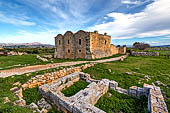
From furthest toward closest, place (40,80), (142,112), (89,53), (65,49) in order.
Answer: (65,49), (89,53), (40,80), (142,112)

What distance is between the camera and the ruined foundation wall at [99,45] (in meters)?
19.5

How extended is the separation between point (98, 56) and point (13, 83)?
56.6 feet

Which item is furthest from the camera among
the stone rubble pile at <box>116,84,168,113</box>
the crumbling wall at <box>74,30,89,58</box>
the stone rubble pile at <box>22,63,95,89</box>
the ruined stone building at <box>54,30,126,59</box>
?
the crumbling wall at <box>74,30,89,58</box>

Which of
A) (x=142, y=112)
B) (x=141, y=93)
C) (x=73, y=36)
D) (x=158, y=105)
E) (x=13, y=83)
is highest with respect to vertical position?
Result: (x=73, y=36)

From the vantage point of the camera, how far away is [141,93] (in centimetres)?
586

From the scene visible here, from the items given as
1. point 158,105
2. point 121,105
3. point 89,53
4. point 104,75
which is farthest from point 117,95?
point 89,53

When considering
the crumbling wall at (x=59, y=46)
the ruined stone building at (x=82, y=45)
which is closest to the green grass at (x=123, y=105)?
the ruined stone building at (x=82, y=45)

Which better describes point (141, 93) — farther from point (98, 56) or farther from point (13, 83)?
point (98, 56)

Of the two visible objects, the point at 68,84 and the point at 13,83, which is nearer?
the point at 13,83

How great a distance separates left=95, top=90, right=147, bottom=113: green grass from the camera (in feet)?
15.6

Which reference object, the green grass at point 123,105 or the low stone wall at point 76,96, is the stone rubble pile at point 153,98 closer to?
the green grass at point 123,105

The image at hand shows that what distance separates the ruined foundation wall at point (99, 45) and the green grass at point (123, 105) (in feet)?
45.0

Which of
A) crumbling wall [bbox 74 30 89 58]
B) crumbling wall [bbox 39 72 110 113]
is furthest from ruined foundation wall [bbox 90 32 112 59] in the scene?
crumbling wall [bbox 39 72 110 113]

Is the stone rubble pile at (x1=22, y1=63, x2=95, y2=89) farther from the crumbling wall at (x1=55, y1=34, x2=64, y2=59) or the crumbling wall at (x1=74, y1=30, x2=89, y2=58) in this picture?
the crumbling wall at (x1=55, y1=34, x2=64, y2=59)
